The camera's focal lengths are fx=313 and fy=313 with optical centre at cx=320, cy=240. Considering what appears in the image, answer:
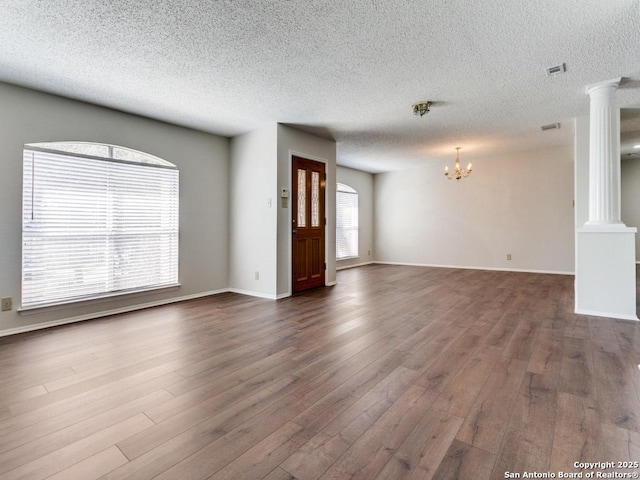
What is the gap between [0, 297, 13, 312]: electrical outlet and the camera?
3217mm

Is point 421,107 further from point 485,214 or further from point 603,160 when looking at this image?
point 485,214

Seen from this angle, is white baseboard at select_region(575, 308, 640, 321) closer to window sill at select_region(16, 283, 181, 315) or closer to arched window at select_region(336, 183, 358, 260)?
arched window at select_region(336, 183, 358, 260)

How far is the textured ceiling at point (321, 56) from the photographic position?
7.50 feet

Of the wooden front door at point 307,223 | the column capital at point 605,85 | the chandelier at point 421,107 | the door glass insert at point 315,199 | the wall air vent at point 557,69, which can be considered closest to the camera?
the wall air vent at point 557,69

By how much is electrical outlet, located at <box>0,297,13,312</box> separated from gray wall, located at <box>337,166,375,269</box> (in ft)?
20.6

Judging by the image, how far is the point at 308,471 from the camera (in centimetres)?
134

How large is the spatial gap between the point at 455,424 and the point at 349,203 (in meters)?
7.13

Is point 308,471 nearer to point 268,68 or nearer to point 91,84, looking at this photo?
point 268,68

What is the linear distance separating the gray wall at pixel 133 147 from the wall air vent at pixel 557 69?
4521mm

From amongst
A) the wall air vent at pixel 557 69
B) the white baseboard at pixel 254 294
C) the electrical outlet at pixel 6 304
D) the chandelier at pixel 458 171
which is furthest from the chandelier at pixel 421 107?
the electrical outlet at pixel 6 304

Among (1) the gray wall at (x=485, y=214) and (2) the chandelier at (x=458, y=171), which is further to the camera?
(1) the gray wall at (x=485, y=214)

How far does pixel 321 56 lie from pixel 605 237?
377 centimetres

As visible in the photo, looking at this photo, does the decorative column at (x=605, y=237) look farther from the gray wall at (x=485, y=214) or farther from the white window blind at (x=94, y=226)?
the white window blind at (x=94, y=226)

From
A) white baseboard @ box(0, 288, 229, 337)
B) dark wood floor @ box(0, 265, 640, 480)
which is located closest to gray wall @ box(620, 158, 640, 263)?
Answer: dark wood floor @ box(0, 265, 640, 480)
